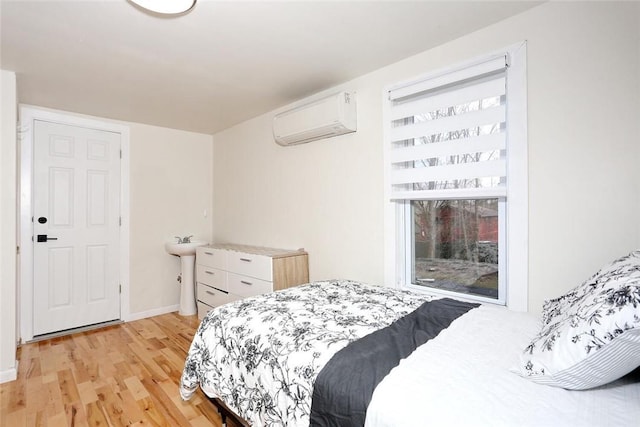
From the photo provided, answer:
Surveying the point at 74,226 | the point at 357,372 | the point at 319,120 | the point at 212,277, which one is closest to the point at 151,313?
the point at 212,277

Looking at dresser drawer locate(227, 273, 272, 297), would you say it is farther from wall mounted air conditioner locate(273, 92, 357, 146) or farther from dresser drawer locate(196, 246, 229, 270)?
wall mounted air conditioner locate(273, 92, 357, 146)

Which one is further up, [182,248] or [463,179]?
[463,179]

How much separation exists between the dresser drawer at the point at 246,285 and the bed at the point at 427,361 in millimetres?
981

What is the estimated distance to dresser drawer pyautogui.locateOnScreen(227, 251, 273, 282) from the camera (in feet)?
9.57

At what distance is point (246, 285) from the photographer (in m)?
3.17

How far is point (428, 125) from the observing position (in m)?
2.25

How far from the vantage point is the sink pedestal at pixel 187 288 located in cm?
402

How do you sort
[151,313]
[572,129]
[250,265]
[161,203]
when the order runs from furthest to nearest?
[161,203] → [151,313] → [250,265] → [572,129]

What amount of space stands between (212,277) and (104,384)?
1468 mm

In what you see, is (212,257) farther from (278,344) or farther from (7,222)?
(278,344)

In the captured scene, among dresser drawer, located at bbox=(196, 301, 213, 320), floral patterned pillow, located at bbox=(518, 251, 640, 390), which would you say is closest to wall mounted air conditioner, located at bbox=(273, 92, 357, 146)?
floral patterned pillow, located at bbox=(518, 251, 640, 390)

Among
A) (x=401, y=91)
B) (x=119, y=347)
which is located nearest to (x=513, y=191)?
(x=401, y=91)

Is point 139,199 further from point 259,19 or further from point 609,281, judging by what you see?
point 609,281

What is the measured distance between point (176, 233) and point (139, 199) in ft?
2.03
